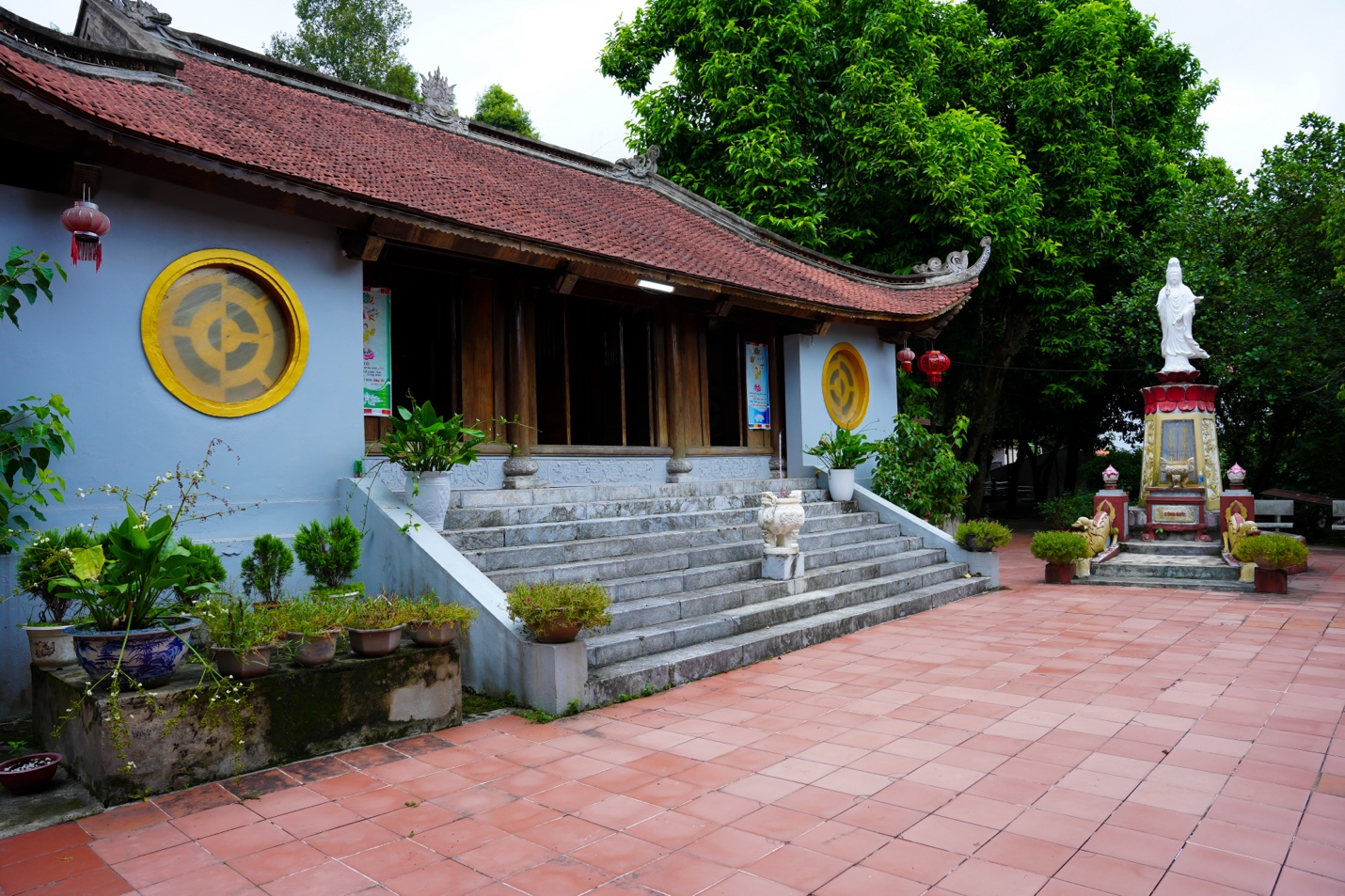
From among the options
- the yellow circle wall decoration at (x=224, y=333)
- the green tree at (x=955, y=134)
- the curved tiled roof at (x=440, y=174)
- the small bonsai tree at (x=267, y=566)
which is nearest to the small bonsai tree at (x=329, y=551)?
the small bonsai tree at (x=267, y=566)

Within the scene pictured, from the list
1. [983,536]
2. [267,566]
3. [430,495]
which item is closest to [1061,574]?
[983,536]

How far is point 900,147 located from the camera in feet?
46.8

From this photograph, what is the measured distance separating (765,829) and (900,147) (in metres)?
13.2

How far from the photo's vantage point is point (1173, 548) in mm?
10852

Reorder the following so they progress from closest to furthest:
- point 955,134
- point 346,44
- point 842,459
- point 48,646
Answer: point 48,646 → point 842,459 → point 955,134 → point 346,44

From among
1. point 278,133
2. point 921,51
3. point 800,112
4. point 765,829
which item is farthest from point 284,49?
point 765,829

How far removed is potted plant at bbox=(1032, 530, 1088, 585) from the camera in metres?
10.4

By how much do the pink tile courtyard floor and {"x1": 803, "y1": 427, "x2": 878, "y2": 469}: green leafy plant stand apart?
16.5ft

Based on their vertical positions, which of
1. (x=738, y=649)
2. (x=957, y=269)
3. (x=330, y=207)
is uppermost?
(x=957, y=269)

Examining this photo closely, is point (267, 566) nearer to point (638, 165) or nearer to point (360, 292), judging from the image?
point (360, 292)

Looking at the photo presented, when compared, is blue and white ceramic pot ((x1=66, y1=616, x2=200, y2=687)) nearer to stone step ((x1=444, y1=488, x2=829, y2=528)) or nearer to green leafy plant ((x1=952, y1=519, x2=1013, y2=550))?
stone step ((x1=444, y1=488, x2=829, y2=528))

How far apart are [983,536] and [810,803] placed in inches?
272

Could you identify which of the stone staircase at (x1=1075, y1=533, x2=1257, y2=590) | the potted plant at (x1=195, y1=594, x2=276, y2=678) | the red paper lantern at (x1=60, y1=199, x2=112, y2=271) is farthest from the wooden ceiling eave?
the stone staircase at (x1=1075, y1=533, x2=1257, y2=590)

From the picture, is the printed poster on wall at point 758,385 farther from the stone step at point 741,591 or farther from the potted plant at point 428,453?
the potted plant at point 428,453
